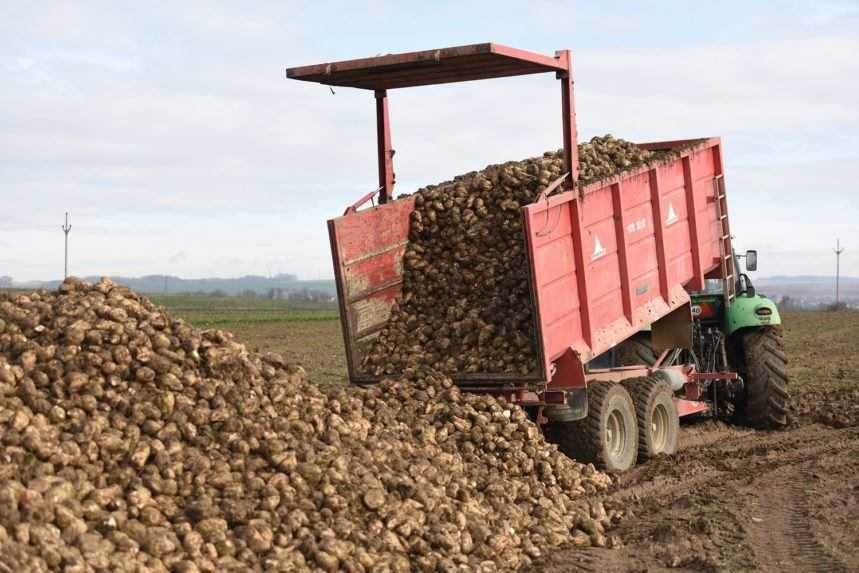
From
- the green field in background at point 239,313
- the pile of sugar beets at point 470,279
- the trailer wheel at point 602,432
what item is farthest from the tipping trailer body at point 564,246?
the green field in background at point 239,313

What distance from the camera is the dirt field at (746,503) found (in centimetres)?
686

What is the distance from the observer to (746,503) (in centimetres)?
808

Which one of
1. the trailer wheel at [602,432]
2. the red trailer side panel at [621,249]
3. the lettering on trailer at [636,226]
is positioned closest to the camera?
the red trailer side panel at [621,249]

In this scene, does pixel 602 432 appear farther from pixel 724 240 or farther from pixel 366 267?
pixel 724 240

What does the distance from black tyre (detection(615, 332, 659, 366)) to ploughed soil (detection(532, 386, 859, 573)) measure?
0.98 m

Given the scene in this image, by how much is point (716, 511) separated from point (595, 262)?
2.51 m

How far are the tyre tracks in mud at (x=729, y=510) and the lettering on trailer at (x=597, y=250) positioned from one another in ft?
5.94

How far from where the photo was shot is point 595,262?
956 centimetres

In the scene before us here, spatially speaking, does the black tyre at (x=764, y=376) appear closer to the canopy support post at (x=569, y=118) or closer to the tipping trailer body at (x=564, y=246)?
the tipping trailer body at (x=564, y=246)

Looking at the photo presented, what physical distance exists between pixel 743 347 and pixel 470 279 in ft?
13.9

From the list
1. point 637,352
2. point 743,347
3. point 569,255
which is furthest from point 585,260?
point 743,347

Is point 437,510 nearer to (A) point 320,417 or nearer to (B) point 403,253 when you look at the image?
(A) point 320,417

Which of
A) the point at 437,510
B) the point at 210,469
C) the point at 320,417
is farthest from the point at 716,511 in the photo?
the point at 210,469

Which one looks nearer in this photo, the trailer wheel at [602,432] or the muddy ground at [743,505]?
the muddy ground at [743,505]
